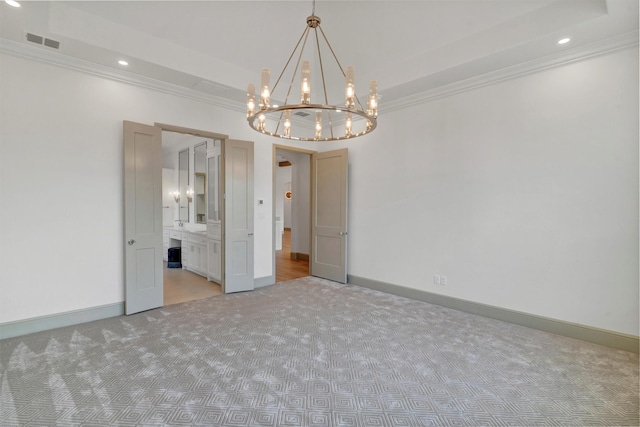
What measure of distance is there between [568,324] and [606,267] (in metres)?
0.75

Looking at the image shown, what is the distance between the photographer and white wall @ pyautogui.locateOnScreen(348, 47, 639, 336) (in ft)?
9.96

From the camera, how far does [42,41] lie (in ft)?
10.2

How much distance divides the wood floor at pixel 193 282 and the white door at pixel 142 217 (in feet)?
1.54

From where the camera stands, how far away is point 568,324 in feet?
10.8

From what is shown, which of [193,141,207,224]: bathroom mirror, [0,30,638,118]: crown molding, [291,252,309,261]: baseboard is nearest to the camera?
[0,30,638,118]: crown molding

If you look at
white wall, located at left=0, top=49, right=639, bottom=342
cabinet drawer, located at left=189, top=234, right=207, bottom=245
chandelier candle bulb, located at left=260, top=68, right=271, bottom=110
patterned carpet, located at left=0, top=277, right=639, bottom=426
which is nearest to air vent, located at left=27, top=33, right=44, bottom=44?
white wall, located at left=0, top=49, right=639, bottom=342

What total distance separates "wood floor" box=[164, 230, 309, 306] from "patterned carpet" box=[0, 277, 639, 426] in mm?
858

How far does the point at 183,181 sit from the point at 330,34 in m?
5.50

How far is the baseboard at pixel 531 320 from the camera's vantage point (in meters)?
3.02

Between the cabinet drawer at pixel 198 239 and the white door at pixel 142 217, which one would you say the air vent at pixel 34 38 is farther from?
the cabinet drawer at pixel 198 239

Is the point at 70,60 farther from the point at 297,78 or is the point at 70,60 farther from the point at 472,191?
the point at 472,191

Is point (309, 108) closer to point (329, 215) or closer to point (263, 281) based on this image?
point (329, 215)

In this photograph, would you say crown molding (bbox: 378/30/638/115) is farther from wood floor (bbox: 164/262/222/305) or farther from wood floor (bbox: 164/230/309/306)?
wood floor (bbox: 164/262/222/305)

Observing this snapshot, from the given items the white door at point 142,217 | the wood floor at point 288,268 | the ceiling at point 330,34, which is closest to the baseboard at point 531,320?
the wood floor at point 288,268
